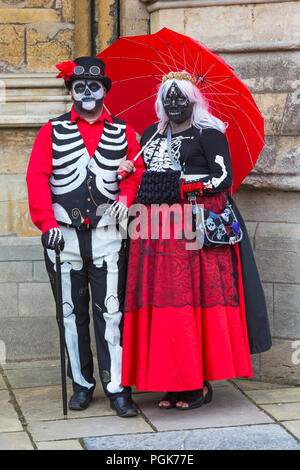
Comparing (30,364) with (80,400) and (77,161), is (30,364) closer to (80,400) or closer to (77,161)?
(80,400)

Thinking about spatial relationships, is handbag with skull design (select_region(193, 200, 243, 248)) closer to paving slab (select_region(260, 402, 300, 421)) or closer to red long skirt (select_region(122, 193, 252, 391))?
red long skirt (select_region(122, 193, 252, 391))

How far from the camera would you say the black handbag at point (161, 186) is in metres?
4.39

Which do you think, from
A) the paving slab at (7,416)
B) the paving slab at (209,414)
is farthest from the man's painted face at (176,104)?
the paving slab at (7,416)

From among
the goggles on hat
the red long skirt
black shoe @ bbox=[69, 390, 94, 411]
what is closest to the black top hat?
the goggles on hat

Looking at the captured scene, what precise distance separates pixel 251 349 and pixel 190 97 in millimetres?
1410

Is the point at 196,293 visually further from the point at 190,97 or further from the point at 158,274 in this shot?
the point at 190,97

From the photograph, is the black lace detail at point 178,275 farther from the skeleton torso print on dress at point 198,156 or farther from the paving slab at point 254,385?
the paving slab at point 254,385

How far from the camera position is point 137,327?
4.51 metres

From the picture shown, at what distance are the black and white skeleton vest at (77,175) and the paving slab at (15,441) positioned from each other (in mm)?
1102

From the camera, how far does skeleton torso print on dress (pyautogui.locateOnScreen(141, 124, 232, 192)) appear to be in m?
4.39

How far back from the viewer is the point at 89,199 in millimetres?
4438

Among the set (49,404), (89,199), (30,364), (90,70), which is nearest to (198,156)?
(89,199)

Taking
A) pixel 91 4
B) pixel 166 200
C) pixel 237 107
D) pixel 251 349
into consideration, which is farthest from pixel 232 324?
pixel 91 4

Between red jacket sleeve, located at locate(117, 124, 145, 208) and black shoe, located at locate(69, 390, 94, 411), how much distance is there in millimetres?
1074
